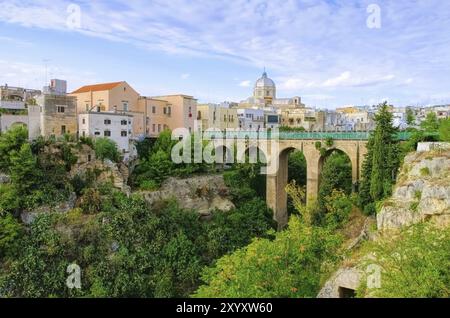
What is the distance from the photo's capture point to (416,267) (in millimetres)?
11820

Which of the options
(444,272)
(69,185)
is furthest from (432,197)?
(69,185)

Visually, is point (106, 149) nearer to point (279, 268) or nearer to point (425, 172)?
point (279, 268)

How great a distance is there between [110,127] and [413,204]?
23884 mm

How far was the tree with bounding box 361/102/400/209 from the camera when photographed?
25.5m

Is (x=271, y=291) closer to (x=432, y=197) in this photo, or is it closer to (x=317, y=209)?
(x=432, y=197)

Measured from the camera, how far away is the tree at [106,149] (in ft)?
100

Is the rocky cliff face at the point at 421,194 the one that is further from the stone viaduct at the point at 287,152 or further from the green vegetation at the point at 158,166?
the green vegetation at the point at 158,166

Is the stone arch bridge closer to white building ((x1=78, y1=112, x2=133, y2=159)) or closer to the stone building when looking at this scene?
white building ((x1=78, y1=112, x2=133, y2=159))

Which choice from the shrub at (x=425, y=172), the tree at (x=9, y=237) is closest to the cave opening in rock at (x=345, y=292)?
the shrub at (x=425, y=172)

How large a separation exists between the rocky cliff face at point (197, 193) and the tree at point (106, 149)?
12.3ft

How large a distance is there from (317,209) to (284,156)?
8.25 metres

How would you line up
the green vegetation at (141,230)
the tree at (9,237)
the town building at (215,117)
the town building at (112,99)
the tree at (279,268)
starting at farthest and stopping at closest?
1. the town building at (215,117)
2. the town building at (112,99)
3. the tree at (9,237)
4. the green vegetation at (141,230)
5. the tree at (279,268)

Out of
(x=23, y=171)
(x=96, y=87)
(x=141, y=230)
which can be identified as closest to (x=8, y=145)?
(x=23, y=171)

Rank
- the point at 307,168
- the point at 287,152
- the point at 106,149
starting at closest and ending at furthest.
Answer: the point at 106,149 < the point at 307,168 < the point at 287,152
